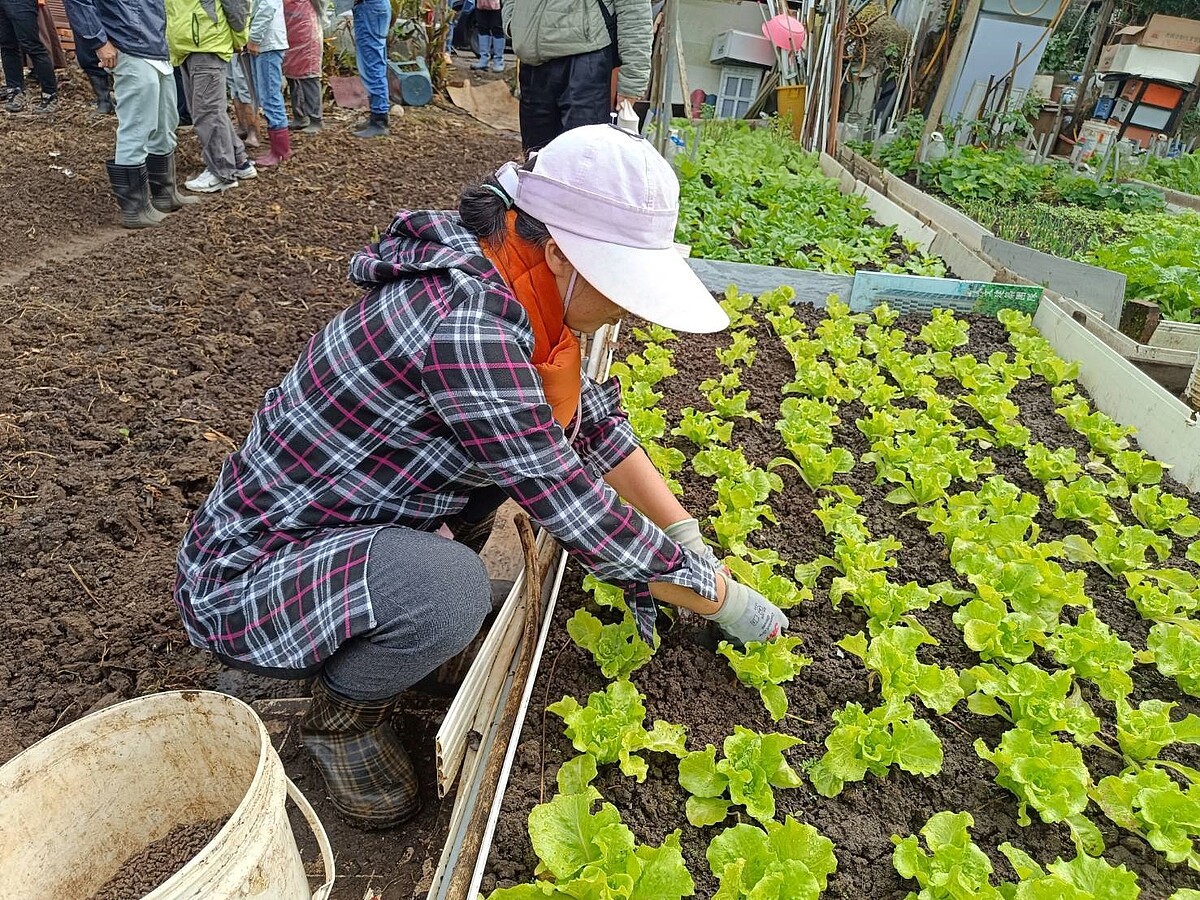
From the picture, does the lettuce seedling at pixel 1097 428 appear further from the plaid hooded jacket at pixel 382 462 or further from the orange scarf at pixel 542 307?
the orange scarf at pixel 542 307

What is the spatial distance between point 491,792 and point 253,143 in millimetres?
7496

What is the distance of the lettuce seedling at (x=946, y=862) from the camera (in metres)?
1.60

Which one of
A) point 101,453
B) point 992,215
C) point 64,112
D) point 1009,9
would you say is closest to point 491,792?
point 101,453

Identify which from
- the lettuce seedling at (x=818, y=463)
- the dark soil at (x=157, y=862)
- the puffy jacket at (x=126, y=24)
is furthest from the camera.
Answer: the puffy jacket at (x=126, y=24)

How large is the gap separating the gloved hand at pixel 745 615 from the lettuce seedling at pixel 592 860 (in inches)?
20.5

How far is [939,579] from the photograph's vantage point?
2.55 metres

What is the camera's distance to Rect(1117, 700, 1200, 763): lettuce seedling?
192cm

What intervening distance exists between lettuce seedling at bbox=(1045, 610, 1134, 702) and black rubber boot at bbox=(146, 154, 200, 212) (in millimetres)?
6000

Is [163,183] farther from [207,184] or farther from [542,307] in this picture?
[542,307]

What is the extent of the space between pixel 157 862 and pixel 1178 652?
2.62 metres

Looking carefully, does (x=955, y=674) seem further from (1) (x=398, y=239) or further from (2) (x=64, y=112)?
(2) (x=64, y=112)

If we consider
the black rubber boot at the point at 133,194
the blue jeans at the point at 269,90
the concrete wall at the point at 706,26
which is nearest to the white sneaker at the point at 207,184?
the black rubber boot at the point at 133,194

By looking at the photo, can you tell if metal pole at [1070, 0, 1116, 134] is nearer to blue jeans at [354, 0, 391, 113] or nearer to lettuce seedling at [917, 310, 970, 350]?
blue jeans at [354, 0, 391, 113]

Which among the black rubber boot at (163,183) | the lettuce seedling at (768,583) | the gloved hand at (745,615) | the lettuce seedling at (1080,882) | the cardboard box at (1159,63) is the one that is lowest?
the black rubber boot at (163,183)
